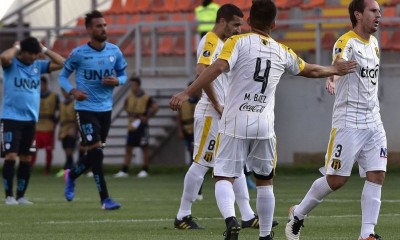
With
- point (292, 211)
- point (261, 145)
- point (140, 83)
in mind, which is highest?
point (261, 145)

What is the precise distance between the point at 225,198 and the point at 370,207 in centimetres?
147

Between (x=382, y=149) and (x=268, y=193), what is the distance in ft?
4.07

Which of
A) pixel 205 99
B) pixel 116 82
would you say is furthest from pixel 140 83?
pixel 205 99

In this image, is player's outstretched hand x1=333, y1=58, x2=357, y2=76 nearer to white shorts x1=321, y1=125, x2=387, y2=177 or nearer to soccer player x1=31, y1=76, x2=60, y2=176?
white shorts x1=321, y1=125, x2=387, y2=177

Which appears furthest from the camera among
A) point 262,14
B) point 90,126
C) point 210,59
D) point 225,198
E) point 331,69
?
point 90,126

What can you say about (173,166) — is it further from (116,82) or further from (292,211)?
(292,211)

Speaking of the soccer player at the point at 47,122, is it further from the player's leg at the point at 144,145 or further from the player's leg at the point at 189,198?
the player's leg at the point at 189,198

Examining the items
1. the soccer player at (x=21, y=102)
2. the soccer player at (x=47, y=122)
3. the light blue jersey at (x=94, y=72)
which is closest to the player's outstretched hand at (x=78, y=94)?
the light blue jersey at (x=94, y=72)

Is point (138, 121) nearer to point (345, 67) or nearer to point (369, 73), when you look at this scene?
point (369, 73)

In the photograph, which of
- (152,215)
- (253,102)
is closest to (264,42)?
(253,102)

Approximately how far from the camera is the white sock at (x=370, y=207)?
11.5 metres

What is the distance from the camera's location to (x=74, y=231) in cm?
1309

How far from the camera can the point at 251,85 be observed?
10.8 m

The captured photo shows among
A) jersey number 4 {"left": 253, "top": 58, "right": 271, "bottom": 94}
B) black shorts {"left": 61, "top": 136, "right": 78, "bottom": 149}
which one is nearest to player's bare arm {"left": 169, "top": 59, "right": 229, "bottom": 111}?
jersey number 4 {"left": 253, "top": 58, "right": 271, "bottom": 94}
